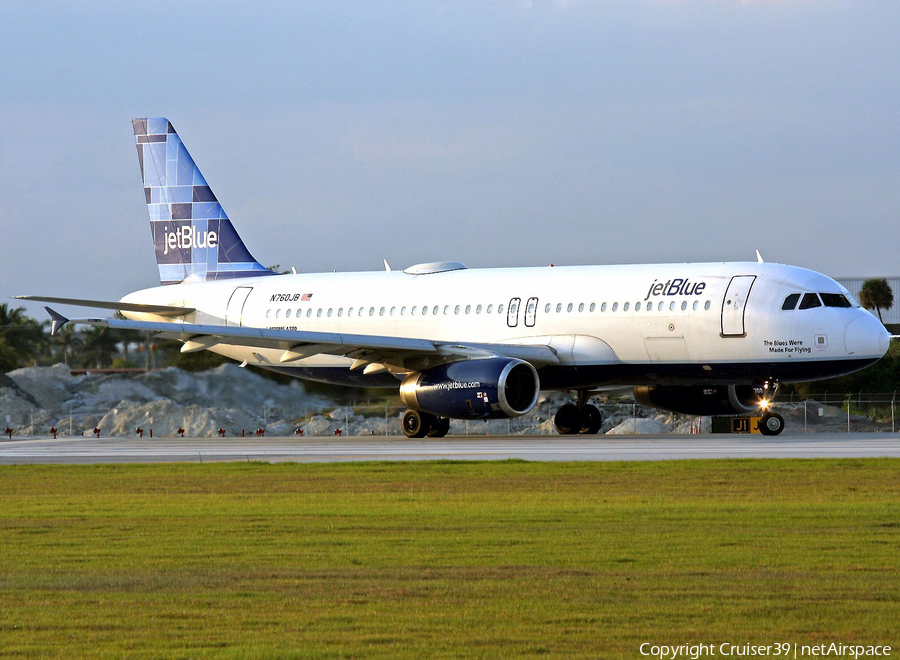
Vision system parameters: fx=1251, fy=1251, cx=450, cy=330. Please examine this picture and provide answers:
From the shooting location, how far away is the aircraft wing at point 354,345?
2858cm

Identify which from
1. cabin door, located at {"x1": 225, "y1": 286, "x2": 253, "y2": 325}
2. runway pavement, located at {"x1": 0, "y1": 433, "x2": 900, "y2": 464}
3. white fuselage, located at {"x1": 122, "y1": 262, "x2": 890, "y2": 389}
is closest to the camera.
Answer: runway pavement, located at {"x1": 0, "y1": 433, "x2": 900, "y2": 464}

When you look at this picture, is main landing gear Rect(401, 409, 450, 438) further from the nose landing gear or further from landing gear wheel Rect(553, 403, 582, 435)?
the nose landing gear

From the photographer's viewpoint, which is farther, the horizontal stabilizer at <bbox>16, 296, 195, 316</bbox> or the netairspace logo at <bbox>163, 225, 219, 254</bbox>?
the netairspace logo at <bbox>163, 225, 219, 254</bbox>

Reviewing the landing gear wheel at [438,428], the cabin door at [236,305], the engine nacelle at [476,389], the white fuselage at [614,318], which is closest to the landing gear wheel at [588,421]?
the white fuselage at [614,318]

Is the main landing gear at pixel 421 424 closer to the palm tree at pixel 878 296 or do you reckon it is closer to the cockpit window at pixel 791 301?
the cockpit window at pixel 791 301

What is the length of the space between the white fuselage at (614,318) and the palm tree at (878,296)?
1498 inches

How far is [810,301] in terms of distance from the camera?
2712 centimetres

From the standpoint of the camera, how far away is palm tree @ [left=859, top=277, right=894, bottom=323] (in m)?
64.4

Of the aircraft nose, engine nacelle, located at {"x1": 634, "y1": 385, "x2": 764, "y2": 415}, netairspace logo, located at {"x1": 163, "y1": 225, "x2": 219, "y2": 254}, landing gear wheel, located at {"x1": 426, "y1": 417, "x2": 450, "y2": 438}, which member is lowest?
landing gear wheel, located at {"x1": 426, "y1": 417, "x2": 450, "y2": 438}

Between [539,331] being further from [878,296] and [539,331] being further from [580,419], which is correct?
[878,296]

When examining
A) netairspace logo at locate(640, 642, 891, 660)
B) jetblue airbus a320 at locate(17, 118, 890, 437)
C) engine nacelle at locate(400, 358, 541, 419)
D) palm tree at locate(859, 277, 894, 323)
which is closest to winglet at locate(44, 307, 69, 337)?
jetblue airbus a320 at locate(17, 118, 890, 437)

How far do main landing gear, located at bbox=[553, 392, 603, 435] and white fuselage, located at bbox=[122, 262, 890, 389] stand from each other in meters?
2.72

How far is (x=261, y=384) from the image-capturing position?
119 ft

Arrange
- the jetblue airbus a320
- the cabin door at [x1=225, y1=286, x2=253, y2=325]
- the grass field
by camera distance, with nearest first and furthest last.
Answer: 1. the grass field
2. the jetblue airbus a320
3. the cabin door at [x1=225, y1=286, x2=253, y2=325]
